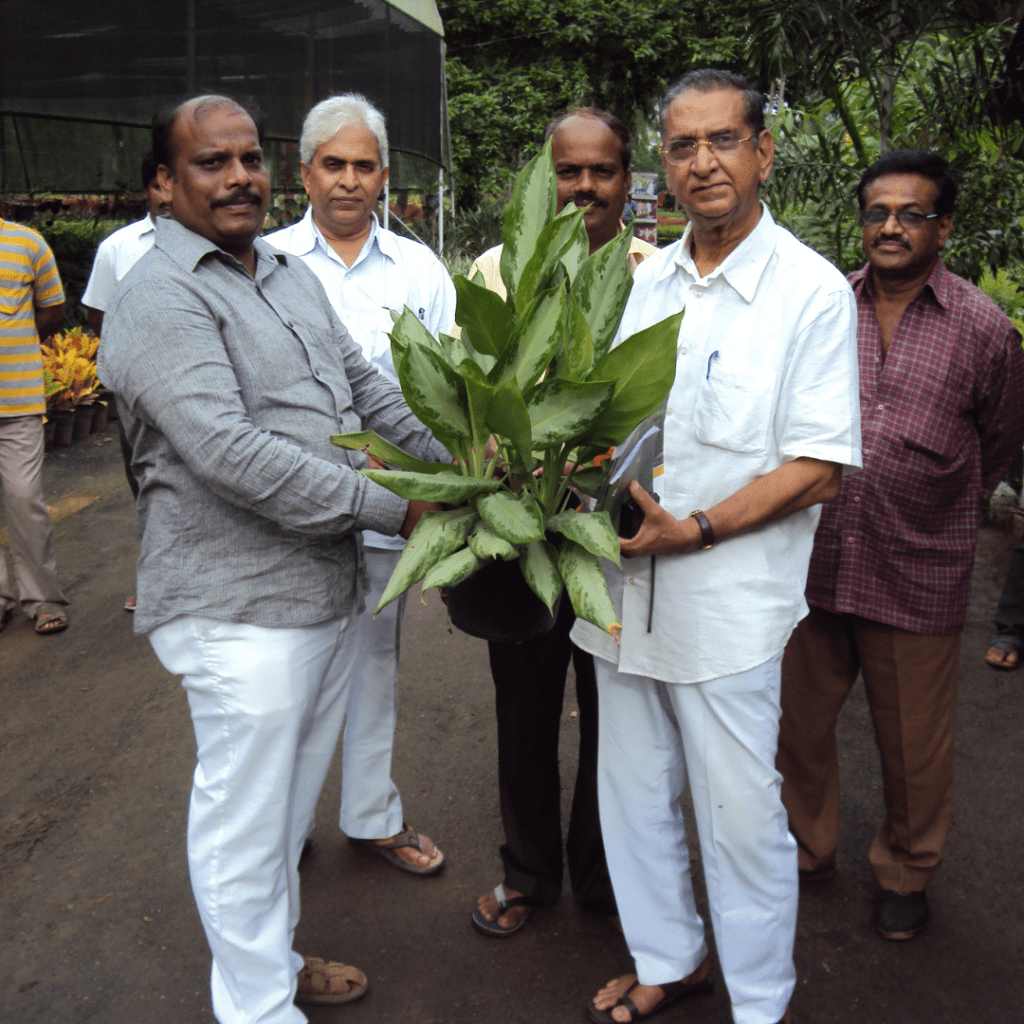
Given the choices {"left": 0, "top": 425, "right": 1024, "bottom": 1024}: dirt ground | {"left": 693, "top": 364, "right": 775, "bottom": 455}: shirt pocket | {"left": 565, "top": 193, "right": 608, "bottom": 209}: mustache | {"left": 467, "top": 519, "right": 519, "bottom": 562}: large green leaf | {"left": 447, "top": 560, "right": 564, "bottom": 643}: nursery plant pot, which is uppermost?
{"left": 565, "top": 193, "right": 608, "bottom": 209}: mustache

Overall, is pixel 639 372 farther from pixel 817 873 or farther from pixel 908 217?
pixel 817 873

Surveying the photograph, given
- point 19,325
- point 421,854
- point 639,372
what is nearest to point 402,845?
point 421,854

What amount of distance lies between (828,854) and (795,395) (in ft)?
5.47

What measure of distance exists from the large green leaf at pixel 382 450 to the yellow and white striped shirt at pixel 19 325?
3570 millimetres

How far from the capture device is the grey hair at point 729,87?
2.18 metres

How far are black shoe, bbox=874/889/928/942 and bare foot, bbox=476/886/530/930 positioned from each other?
3.35ft

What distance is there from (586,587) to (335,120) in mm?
1842

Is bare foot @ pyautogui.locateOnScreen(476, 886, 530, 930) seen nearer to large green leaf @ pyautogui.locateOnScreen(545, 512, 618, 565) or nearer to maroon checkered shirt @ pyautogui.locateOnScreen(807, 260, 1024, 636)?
maroon checkered shirt @ pyautogui.locateOnScreen(807, 260, 1024, 636)

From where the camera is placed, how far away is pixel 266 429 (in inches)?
85.4

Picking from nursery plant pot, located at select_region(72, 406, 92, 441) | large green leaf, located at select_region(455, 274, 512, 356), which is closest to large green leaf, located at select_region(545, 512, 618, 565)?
large green leaf, located at select_region(455, 274, 512, 356)

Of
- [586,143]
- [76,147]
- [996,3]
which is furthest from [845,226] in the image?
[76,147]

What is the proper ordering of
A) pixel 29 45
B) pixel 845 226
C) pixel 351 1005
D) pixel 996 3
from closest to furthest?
pixel 351 1005, pixel 996 3, pixel 845 226, pixel 29 45

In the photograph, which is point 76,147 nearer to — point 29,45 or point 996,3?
point 29,45

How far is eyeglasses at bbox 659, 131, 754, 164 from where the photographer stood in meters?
2.17
